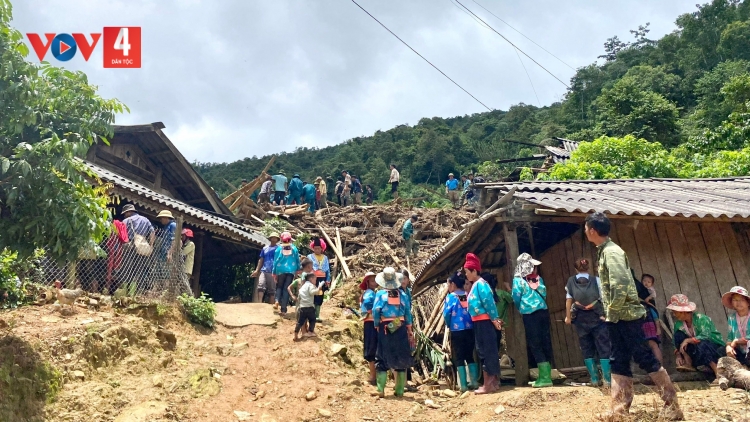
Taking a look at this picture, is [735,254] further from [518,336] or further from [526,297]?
[518,336]

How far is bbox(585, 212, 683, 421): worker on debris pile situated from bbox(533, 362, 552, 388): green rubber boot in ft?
6.53

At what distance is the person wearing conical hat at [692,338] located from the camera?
6.24 metres

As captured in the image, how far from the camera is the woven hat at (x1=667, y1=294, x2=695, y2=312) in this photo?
6480mm

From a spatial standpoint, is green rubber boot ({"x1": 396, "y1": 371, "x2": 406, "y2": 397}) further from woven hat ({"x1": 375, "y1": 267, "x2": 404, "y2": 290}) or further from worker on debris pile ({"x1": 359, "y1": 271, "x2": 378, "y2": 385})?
woven hat ({"x1": 375, "y1": 267, "x2": 404, "y2": 290})

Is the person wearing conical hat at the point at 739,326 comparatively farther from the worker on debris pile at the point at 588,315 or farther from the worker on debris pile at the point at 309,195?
the worker on debris pile at the point at 309,195

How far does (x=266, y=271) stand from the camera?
11.2 metres

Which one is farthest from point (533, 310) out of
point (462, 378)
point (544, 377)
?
point (462, 378)

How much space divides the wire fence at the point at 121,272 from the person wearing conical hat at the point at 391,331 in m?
3.57

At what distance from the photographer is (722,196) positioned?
807cm

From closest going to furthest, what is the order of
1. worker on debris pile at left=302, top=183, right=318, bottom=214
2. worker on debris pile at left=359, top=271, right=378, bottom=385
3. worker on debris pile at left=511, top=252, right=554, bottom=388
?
worker on debris pile at left=511, top=252, right=554, bottom=388, worker on debris pile at left=359, top=271, right=378, bottom=385, worker on debris pile at left=302, top=183, right=318, bottom=214

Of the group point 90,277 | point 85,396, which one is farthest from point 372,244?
point 85,396

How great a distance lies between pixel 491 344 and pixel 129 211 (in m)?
6.35

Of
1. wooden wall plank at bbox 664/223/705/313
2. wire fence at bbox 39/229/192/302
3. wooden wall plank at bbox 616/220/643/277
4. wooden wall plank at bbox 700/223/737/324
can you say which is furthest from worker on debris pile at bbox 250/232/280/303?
wooden wall plank at bbox 700/223/737/324

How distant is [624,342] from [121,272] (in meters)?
6.78
